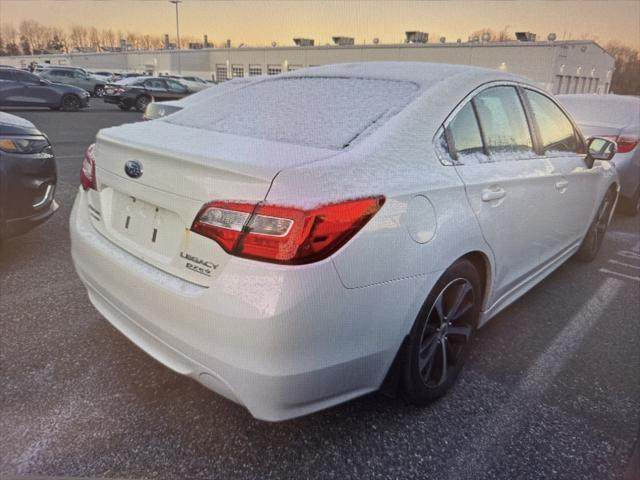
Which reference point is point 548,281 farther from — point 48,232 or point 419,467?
point 48,232

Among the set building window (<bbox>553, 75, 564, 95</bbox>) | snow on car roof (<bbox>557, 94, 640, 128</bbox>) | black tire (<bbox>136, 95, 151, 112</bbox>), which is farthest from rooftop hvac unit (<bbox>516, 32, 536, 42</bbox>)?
snow on car roof (<bbox>557, 94, 640, 128</bbox>)

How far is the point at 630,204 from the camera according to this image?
632 centimetres

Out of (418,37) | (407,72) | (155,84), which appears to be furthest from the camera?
(418,37)

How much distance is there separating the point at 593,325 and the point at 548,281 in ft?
2.53

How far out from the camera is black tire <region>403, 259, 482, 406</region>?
6.54 feet

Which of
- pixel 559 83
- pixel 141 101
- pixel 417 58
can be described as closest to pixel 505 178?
pixel 141 101

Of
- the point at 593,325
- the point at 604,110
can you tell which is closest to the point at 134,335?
the point at 593,325

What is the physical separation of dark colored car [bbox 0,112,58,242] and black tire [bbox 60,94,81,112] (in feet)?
55.8

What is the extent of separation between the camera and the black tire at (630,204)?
6.23 metres

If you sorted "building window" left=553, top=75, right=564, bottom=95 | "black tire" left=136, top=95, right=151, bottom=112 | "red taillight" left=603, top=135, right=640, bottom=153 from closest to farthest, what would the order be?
"red taillight" left=603, top=135, right=640, bottom=153
"black tire" left=136, top=95, right=151, bottom=112
"building window" left=553, top=75, right=564, bottom=95

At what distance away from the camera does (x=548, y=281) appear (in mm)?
3957

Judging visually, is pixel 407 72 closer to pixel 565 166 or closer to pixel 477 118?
pixel 477 118

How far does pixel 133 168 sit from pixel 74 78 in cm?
2976

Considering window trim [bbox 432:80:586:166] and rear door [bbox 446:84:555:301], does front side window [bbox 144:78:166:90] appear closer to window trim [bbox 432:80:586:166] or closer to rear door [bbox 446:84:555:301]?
window trim [bbox 432:80:586:166]
